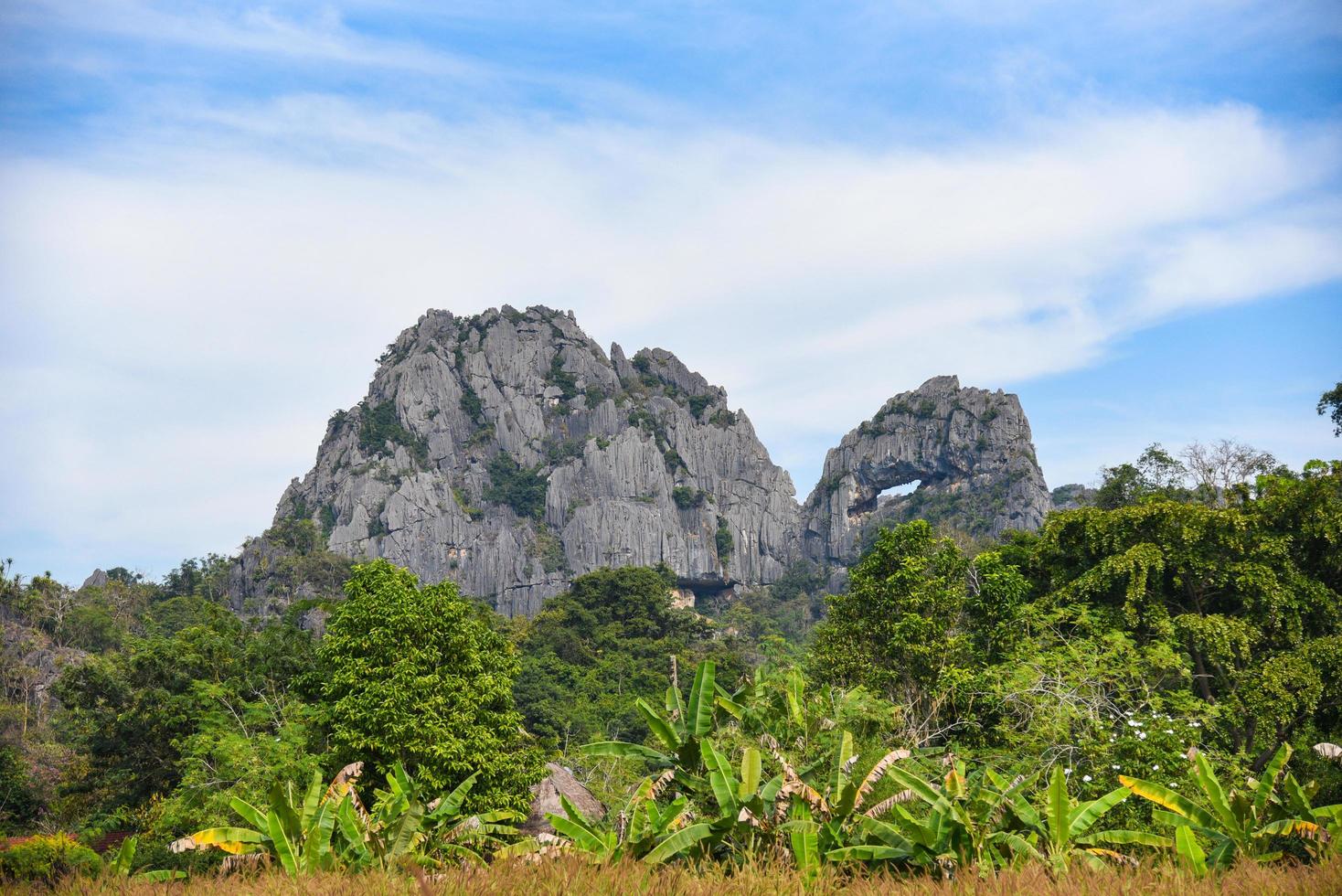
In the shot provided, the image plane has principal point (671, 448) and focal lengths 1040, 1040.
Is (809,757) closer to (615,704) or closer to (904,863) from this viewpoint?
(904,863)

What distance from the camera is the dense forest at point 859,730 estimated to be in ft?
22.4

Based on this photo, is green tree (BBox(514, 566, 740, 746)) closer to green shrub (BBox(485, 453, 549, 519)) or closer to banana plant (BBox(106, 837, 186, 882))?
banana plant (BBox(106, 837, 186, 882))

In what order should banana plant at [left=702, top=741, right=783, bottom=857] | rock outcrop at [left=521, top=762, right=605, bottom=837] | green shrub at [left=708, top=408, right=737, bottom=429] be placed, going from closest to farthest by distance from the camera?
banana plant at [left=702, top=741, right=783, bottom=857]
rock outcrop at [left=521, top=762, right=605, bottom=837]
green shrub at [left=708, top=408, right=737, bottom=429]

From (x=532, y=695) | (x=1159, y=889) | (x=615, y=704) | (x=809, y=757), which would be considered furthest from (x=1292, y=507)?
(x=532, y=695)

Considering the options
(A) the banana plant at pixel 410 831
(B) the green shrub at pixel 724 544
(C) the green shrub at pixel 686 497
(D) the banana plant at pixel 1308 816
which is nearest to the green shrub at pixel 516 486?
(C) the green shrub at pixel 686 497

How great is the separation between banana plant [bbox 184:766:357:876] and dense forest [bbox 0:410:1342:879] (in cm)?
3

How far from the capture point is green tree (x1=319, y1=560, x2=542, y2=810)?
16828 millimetres

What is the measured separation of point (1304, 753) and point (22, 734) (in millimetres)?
37565

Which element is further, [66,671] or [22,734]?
[22,734]

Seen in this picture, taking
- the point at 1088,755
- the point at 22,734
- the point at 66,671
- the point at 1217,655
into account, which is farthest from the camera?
the point at 22,734

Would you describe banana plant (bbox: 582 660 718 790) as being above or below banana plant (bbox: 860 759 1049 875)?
above

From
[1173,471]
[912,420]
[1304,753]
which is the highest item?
[912,420]

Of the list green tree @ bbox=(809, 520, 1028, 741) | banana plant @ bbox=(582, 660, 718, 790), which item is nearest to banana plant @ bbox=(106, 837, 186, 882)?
banana plant @ bbox=(582, 660, 718, 790)

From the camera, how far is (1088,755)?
1227cm
